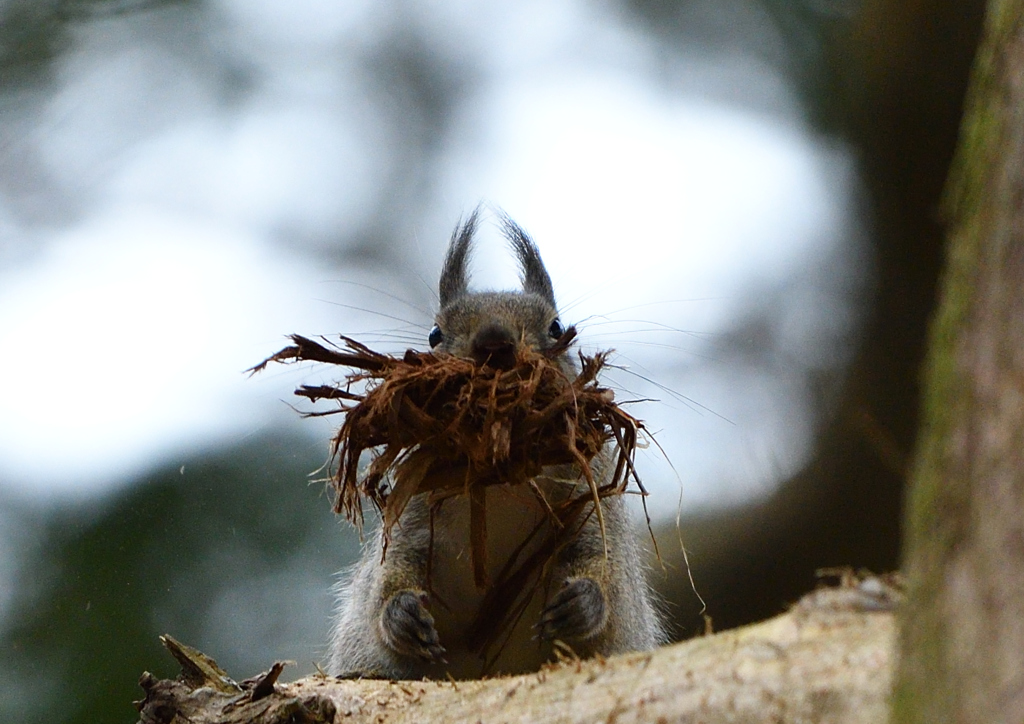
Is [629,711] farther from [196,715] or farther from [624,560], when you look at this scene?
[624,560]

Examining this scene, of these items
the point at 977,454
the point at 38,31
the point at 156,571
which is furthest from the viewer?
the point at 156,571

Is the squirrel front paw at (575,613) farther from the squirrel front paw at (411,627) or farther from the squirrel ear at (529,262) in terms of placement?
the squirrel ear at (529,262)

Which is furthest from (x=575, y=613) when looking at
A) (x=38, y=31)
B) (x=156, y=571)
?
(x=38, y=31)

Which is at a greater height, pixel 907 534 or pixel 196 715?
pixel 907 534

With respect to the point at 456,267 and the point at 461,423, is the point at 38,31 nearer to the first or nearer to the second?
the point at 456,267

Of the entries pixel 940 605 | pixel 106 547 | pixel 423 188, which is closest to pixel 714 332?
pixel 423 188

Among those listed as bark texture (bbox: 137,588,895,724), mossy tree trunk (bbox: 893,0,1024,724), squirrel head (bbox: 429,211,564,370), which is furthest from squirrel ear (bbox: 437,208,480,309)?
mossy tree trunk (bbox: 893,0,1024,724)
